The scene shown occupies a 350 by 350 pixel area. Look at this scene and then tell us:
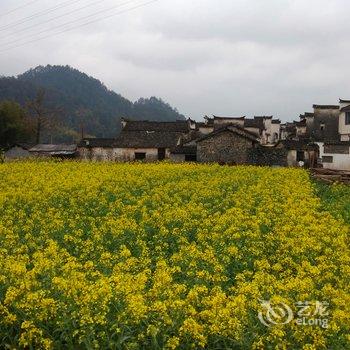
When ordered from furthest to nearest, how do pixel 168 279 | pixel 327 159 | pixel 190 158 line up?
pixel 190 158, pixel 327 159, pixel 168 279

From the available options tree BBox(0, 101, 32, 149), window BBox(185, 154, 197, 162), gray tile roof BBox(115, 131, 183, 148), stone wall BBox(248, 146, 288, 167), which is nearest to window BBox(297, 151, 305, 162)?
stone wall BBox(248, 146, 288, 167)

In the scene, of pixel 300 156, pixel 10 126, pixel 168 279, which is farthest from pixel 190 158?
pixel 168 279

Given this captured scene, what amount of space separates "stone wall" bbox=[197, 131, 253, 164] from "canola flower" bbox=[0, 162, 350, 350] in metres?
36.0

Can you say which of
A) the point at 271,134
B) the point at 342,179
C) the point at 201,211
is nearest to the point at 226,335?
the point at 201,211

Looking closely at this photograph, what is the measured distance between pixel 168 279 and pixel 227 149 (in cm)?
4637

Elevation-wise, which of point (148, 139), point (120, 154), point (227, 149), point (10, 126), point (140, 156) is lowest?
point (140, 156)

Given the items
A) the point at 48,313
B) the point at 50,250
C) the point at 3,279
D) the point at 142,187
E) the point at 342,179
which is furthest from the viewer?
the point at 342,179

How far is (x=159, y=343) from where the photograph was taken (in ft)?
20.7

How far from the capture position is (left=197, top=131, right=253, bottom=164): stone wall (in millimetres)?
53344

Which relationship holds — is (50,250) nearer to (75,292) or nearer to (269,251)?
(75,292)

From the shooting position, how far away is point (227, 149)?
53500 mm

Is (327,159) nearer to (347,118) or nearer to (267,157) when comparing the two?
(267,157)

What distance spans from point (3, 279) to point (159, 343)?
2.83 meters

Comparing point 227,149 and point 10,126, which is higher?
point 10,126
